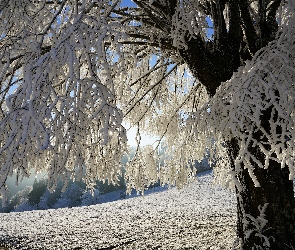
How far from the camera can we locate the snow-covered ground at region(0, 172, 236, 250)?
18.3ft

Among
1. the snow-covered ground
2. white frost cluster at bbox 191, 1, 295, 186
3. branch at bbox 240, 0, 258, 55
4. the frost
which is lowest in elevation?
the snow-covered ground

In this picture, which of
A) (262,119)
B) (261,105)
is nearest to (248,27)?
(262,119)

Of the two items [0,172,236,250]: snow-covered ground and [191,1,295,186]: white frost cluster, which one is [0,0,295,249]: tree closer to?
[191,1,295,186]: white frost cluster

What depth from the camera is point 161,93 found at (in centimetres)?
567

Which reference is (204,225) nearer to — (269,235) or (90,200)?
(269,235)

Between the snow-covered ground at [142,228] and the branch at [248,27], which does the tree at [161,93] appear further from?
the snow-covered ground at [142,228]

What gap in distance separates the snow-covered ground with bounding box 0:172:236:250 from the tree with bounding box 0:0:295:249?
1.20 metres

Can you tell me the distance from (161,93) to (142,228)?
3.64 meters

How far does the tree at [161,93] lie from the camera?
1.95 m

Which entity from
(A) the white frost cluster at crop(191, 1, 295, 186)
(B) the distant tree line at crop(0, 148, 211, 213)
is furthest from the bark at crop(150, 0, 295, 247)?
(B) the distant tree line at crop(0, 148, 211, 213)

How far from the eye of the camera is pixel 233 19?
3.73m

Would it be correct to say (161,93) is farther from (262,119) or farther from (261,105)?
(261,105)

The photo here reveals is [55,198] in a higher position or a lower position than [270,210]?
lower

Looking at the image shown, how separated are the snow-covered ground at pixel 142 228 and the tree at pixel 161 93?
1.20 metres
